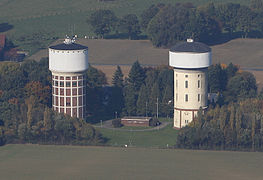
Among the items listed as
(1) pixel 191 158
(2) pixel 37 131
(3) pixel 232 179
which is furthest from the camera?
(2) pixel 37 131

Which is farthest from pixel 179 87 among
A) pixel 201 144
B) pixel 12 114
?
pixel 12 114

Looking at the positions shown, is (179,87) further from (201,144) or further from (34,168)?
(34,168)

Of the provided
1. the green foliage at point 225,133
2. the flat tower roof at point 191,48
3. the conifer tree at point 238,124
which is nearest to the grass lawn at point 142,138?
the green foliage at point 225,133

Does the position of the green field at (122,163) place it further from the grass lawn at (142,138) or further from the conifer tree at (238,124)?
the grass lawn at (142,138)

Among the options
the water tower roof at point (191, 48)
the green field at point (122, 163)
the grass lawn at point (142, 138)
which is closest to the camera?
the green field at point (122, 163)

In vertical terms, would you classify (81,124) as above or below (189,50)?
below

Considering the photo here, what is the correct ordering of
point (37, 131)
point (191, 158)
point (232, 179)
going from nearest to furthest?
point (232, 179), point (191, 158), point (37, 131)

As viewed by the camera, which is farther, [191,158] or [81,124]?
[81,124]
